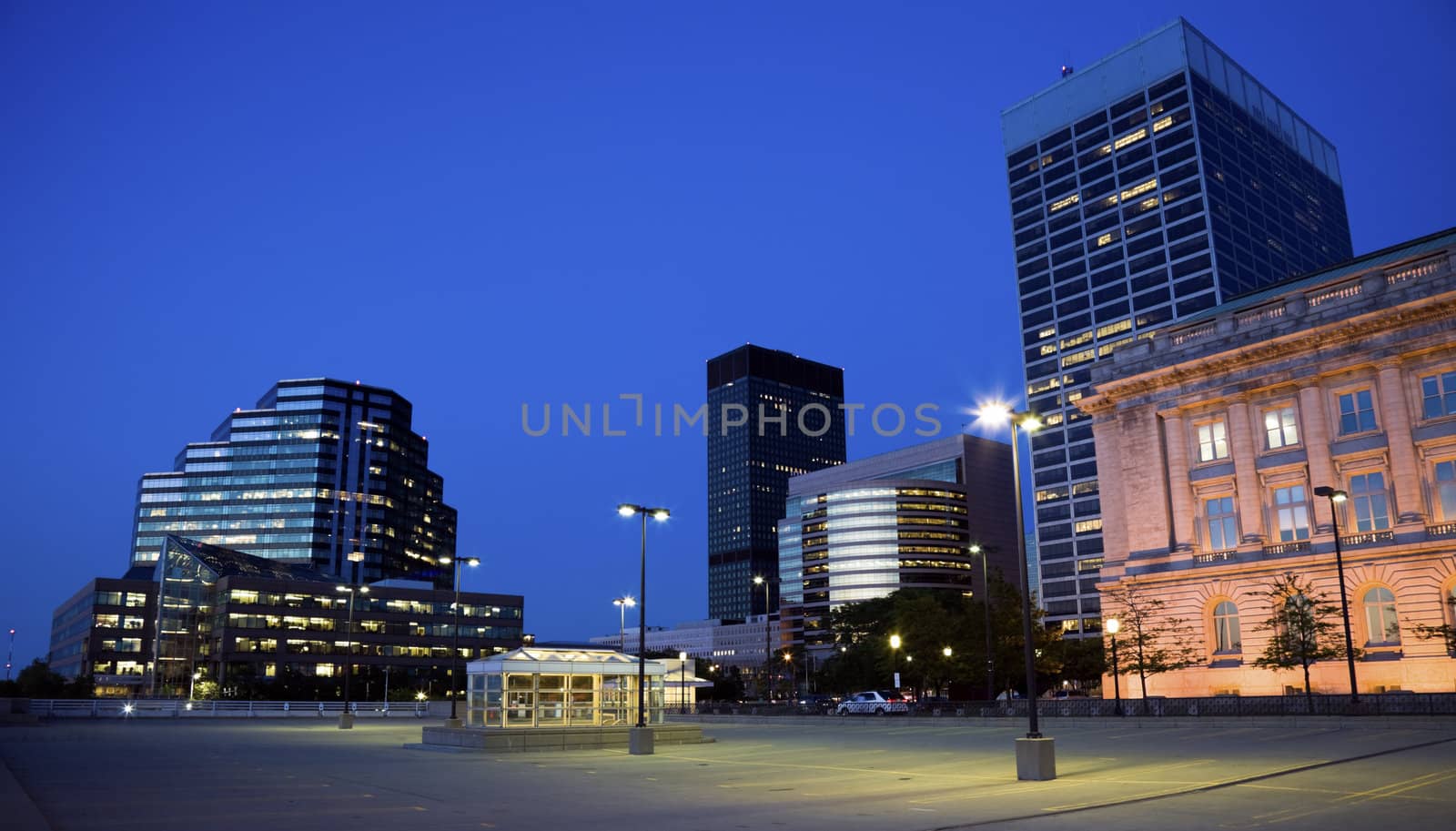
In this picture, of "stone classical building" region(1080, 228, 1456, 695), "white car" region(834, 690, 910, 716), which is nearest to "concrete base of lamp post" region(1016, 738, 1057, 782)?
"stone classical building" region(1080, 228, 1456, 695)

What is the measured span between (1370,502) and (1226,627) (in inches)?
425

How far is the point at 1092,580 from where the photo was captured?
16200cm

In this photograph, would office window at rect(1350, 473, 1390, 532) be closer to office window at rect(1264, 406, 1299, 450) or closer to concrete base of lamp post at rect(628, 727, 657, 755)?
office window at rect(1264, 406, 1299, 450)

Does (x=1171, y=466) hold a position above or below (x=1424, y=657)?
above

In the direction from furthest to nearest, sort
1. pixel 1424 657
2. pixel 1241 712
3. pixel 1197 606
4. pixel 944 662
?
1. pixel 944 662
2. pixel 1197 606
3. pixel 1424 657
4. pixel 1241 712

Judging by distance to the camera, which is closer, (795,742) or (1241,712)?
(795,742)

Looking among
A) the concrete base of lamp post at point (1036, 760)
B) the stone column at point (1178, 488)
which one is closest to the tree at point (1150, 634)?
the stone column at point (1178, 488)

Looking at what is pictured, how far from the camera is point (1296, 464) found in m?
59.8

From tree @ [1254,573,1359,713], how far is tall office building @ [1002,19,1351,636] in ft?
338

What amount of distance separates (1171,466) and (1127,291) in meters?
104

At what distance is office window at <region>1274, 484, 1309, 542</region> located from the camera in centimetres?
5953

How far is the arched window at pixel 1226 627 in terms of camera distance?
6078cm

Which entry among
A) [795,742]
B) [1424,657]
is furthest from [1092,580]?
[795,742]

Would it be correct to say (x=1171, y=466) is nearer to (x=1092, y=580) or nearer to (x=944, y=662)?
(x=944, y=662)
